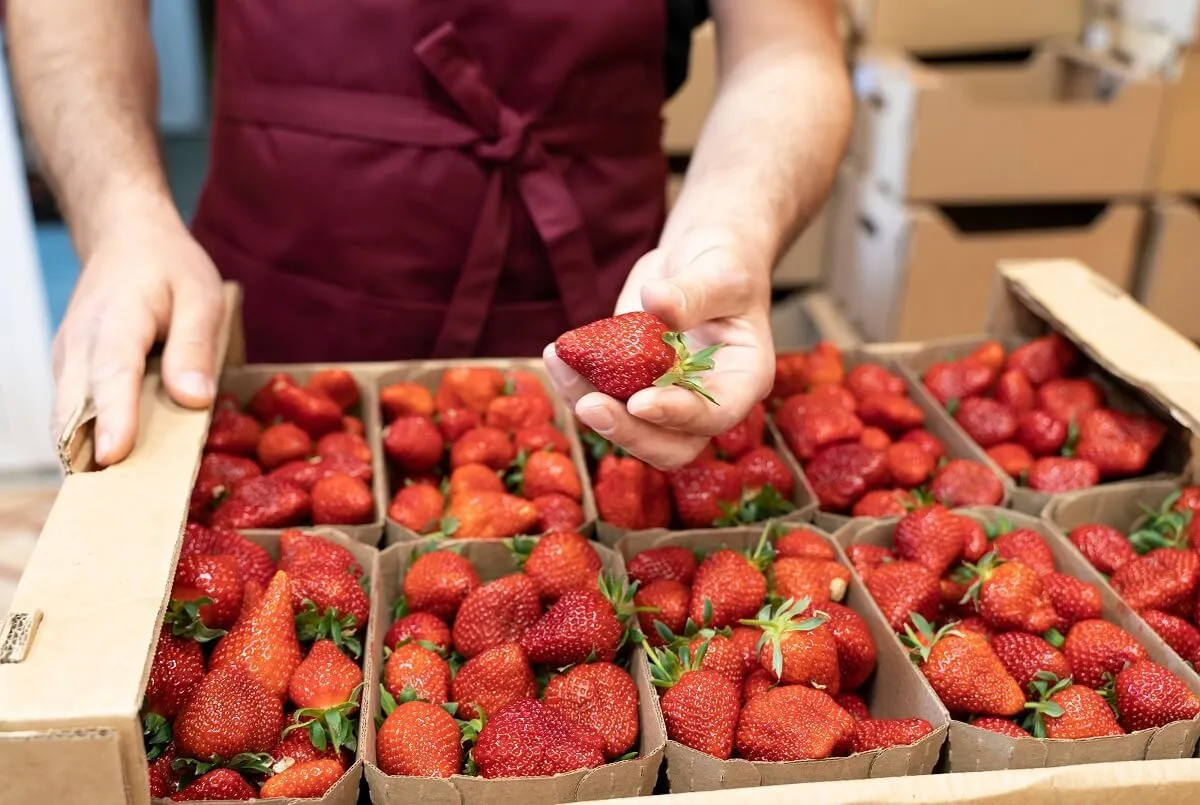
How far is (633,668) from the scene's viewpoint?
96 centimetres

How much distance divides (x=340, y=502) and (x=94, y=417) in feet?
0.85

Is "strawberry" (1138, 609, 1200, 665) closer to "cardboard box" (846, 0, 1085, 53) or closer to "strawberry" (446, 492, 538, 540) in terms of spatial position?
"strawberry" (446, 492, 538, 540)

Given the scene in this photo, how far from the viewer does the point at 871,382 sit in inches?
53.8

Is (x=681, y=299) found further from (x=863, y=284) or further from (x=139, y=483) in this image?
(x=863, y=284)

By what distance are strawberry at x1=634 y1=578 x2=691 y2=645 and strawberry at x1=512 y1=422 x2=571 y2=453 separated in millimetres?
247

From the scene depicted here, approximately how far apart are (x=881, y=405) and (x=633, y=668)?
0.51m

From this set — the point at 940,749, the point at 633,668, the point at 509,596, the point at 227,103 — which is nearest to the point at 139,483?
the point at 509,596

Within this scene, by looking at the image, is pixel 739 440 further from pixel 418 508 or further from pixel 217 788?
pixel 217 788

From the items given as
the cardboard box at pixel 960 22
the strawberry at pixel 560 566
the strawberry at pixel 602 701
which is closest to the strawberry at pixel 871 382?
the strawberry at pixel 560 566

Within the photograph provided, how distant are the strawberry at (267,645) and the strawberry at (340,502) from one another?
0.59 feet

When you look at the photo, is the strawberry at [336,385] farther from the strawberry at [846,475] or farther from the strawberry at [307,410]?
the strawberry at [846,475]

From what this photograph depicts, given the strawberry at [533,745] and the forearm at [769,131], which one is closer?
the strawberry at [533,745]

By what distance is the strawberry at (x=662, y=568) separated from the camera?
3.48 feet

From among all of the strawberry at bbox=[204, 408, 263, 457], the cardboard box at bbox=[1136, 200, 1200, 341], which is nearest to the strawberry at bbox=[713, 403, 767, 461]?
the strawberry at bbox=[204, 408, 263, 457]
